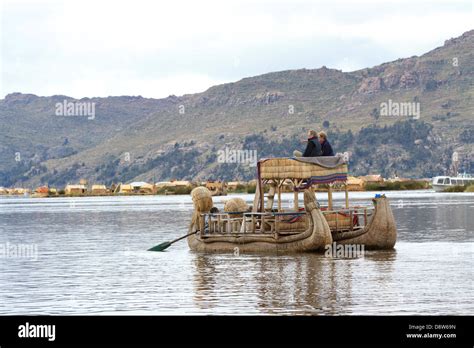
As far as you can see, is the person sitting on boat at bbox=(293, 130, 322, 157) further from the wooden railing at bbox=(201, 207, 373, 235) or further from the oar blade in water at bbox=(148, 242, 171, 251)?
the oar blade in water at bbox=(148, 242, 171, 251)

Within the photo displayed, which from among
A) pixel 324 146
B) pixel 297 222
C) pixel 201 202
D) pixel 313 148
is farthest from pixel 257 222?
pixel 324 146

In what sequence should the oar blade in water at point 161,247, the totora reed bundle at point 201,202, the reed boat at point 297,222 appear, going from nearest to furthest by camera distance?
the reed boat at point 297,222 → the totora reed bundle at point 201,202 → the oar blade in water at point 161,247

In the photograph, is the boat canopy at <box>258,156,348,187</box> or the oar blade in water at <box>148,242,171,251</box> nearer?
the boat canopy at <box>258,156,348,187</box>

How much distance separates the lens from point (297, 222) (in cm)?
4050

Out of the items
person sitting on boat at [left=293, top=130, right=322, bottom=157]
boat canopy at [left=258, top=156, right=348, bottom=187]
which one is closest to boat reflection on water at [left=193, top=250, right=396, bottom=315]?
boat canopy at [left=258, top=156, right=348, bottom=187]

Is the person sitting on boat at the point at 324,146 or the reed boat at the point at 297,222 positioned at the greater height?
the person sitting on boat at the point at 324,146

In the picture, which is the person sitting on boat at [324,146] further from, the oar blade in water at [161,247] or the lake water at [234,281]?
the oar blade in water at [161,247]

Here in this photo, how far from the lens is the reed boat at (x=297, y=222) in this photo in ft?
130

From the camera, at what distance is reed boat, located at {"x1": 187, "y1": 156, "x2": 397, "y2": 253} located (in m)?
39.7

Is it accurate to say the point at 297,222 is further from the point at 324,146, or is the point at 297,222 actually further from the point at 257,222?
the point at 324,146

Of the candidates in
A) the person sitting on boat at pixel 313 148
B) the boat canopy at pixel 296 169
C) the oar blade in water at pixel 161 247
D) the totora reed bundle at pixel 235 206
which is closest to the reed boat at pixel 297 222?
the boat canopy at pixel 296 169
